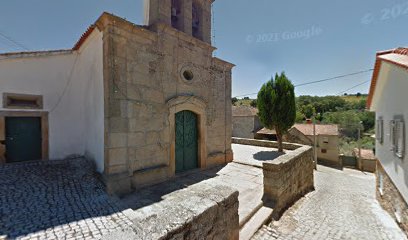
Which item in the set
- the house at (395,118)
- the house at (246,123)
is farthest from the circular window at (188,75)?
the house at (246,123)

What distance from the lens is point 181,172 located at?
666 centimetres

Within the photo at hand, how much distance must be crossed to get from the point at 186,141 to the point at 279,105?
7.05 meters

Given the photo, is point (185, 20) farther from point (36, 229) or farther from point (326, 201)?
point (326, 201)

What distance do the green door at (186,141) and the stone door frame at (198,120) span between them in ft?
0.64

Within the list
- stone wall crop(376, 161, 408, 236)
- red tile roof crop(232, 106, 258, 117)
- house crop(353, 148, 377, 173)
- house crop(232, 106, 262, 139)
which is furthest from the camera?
red tile roof crop(232, 106, 258, 117)

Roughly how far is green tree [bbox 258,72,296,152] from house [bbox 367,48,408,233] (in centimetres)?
421

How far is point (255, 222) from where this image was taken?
4426mm

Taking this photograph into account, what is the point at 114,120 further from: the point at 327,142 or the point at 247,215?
the point at 327,142

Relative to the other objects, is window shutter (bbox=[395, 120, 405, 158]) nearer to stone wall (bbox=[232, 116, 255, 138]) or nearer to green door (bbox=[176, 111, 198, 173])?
green door (bbox=[176, 111, 198, 173])

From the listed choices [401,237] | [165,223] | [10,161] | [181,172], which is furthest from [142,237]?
[401,237]

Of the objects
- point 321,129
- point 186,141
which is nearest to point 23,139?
point 186,141

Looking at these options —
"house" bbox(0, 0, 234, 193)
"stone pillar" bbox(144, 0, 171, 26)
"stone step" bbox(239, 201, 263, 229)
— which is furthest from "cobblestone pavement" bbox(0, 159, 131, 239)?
"stone pillar" bbox(144, 0, 171, 26)

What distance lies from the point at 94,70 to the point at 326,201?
10159mm

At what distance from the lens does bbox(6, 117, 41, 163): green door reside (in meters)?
5.76
